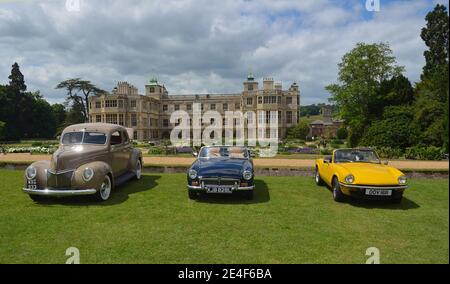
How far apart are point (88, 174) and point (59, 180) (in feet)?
2.28

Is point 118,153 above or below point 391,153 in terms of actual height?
above

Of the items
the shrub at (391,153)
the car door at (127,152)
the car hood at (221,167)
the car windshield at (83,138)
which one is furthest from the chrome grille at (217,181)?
the shrub at (391,153)

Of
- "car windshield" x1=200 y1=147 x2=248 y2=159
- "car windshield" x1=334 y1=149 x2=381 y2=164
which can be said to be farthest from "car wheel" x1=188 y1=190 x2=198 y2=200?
"car windshield" x1=334 y1=149 x2=381 y2=164

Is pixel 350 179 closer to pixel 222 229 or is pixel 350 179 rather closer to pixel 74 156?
pixel 222 229

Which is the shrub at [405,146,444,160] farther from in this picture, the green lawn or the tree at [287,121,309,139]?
the tree at [287,121,309,139]

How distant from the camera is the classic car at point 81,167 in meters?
7.33

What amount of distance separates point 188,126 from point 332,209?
65244 millimetres

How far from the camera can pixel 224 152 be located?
9.49 metres

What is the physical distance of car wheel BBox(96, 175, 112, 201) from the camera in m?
7.63

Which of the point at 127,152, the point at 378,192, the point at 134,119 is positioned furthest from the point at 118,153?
the point at 134,119

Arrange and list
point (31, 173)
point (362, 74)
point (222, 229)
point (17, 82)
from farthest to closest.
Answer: point (17, 82) → point (362, 74) → point (31, 173) → point (222, 229)
